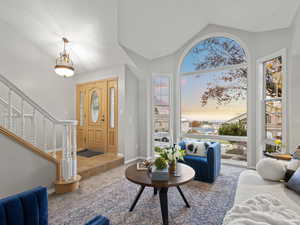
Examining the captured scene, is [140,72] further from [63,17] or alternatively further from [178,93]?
[63,17]

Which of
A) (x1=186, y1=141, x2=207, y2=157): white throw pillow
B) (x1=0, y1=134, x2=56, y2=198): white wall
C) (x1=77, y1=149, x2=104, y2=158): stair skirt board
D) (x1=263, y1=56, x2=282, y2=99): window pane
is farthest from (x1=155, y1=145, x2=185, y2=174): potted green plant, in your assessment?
(x1=77, y1=149, x2=104, y2=158): stair skirt board

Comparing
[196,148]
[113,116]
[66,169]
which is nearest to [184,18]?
[196,148]

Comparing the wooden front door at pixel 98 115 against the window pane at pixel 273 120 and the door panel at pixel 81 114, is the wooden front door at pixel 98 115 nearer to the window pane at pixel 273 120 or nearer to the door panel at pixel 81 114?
the door panel at pixel 81 114

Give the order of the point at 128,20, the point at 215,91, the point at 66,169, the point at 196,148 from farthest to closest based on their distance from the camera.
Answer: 1. the point at 215,91
2. the point at 128,20
3. the point at 196,148
4. the point at 66,169

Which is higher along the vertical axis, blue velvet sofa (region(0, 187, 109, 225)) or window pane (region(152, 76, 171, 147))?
window pane (region(152, 76, 171, 147))

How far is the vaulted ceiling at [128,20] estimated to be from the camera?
9.51ft

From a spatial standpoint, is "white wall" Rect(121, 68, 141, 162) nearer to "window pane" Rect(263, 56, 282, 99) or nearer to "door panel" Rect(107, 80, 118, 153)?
"door panel" Rect(107, 80, 118, 153)

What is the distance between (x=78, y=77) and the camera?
508 cm

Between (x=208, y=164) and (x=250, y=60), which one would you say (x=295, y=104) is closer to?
(x=250, y=60)

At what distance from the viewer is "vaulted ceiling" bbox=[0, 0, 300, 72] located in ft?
9.51

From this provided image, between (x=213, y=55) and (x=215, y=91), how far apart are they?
0.91 metres

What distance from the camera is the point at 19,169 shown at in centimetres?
219

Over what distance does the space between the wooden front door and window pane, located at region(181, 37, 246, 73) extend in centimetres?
213

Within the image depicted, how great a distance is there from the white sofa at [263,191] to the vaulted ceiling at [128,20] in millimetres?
2866
